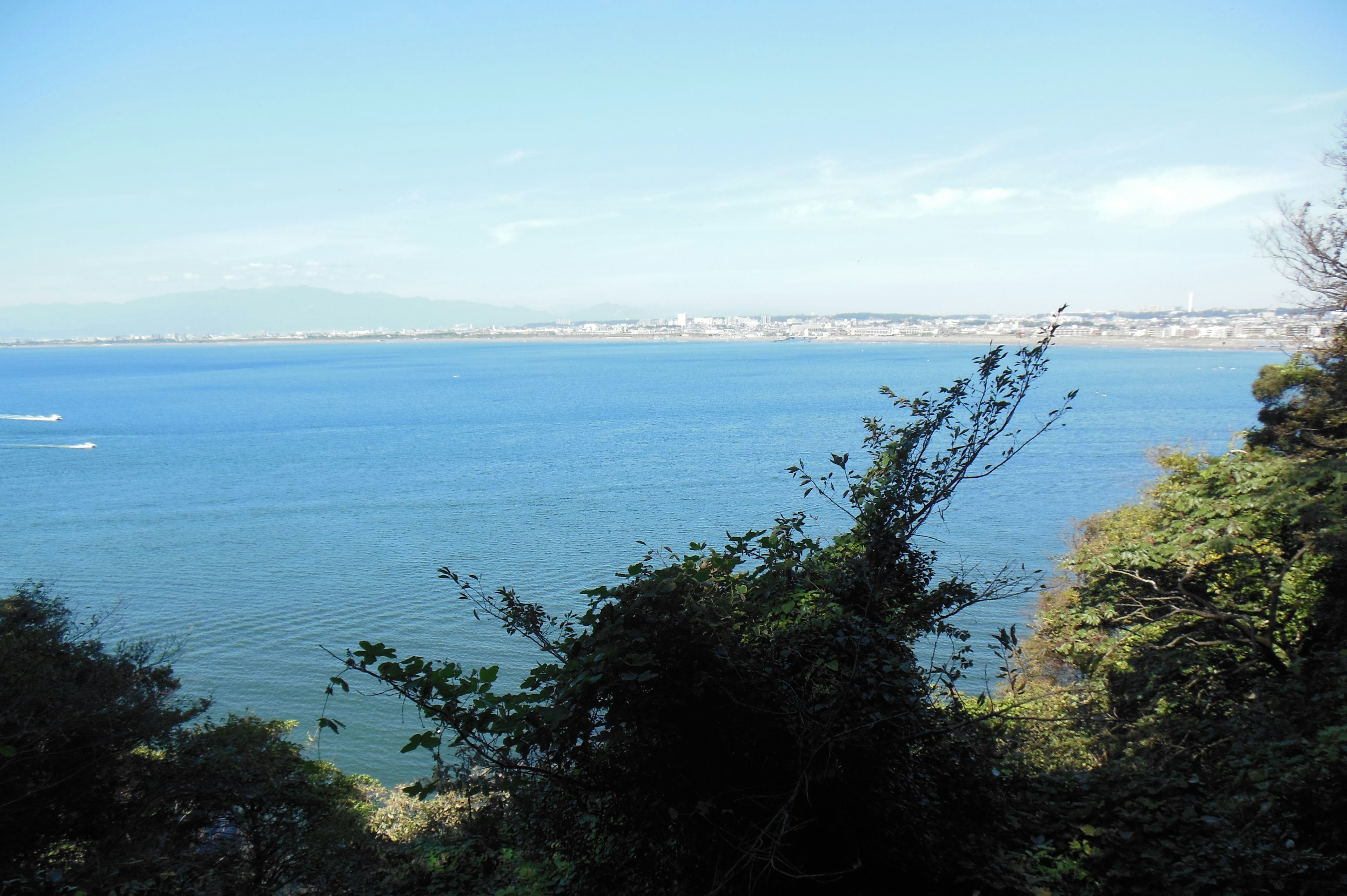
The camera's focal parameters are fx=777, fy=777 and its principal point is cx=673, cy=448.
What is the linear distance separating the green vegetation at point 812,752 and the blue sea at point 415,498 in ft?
12.3

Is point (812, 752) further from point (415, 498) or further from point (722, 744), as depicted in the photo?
point (415, 498)

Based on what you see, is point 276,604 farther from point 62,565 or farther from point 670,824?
point 670,824

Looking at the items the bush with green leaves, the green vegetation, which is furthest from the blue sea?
the bush with green leaves

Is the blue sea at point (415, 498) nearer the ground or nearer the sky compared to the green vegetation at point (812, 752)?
nearer the ground

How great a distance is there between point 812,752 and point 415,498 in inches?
1308

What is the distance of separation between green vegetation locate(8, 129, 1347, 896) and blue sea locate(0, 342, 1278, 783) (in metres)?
3.75

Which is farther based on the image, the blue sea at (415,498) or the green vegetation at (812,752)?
the blue sea at (415,498)

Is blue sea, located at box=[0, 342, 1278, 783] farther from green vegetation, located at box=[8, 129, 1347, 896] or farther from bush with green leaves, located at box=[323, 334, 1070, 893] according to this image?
bush with green leaves, located at box=[323, 334, 1070, 893]

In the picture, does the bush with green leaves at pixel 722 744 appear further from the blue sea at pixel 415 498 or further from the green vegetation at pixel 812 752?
the blue sea at pixel 415 498

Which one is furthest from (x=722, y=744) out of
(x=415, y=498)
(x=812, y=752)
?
(x=415, y=498)

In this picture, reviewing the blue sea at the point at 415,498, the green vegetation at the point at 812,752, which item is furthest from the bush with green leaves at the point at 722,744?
the blue sea at the point at 415,498

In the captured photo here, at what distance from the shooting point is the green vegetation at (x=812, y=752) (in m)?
3.36

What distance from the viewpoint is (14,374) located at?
119m

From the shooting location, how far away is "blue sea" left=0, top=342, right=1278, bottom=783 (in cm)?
1914
